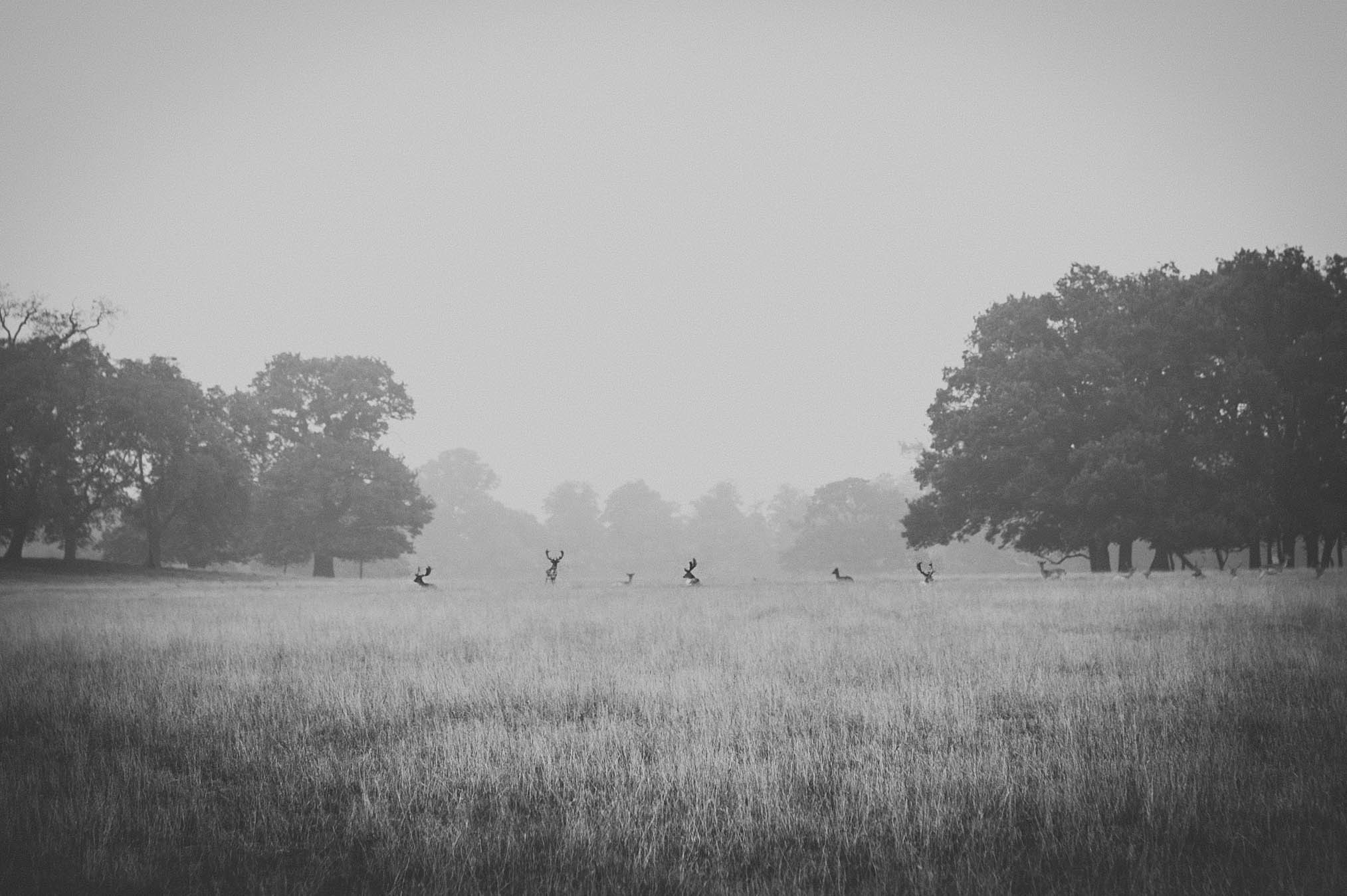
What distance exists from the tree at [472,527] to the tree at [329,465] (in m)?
38.4

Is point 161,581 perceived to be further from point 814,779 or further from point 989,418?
point 989,418

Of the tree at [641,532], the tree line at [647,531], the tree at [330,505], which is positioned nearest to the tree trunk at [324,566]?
the tree at [330,505]

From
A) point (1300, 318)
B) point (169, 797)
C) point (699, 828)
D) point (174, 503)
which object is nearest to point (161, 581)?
point (174, 503)

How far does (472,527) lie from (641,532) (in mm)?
26645

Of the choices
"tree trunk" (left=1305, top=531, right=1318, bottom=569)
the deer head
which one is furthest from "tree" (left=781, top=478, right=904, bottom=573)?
the deer head

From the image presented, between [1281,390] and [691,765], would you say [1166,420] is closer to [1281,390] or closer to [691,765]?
[1281,390]

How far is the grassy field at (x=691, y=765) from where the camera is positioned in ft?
11.1

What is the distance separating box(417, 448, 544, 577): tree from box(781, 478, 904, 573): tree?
134 feet

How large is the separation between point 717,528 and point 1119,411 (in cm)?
7247

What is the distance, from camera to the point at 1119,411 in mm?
31859

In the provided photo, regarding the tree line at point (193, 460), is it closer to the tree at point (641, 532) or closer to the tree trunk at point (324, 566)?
the tree trunk at point (324, 566)

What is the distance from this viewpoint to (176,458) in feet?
135

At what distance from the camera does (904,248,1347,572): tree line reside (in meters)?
30.6

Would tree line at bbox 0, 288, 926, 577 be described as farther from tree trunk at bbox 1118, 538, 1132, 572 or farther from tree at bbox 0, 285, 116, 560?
tree trunk at bbox 1118, 538, 1132, 572
